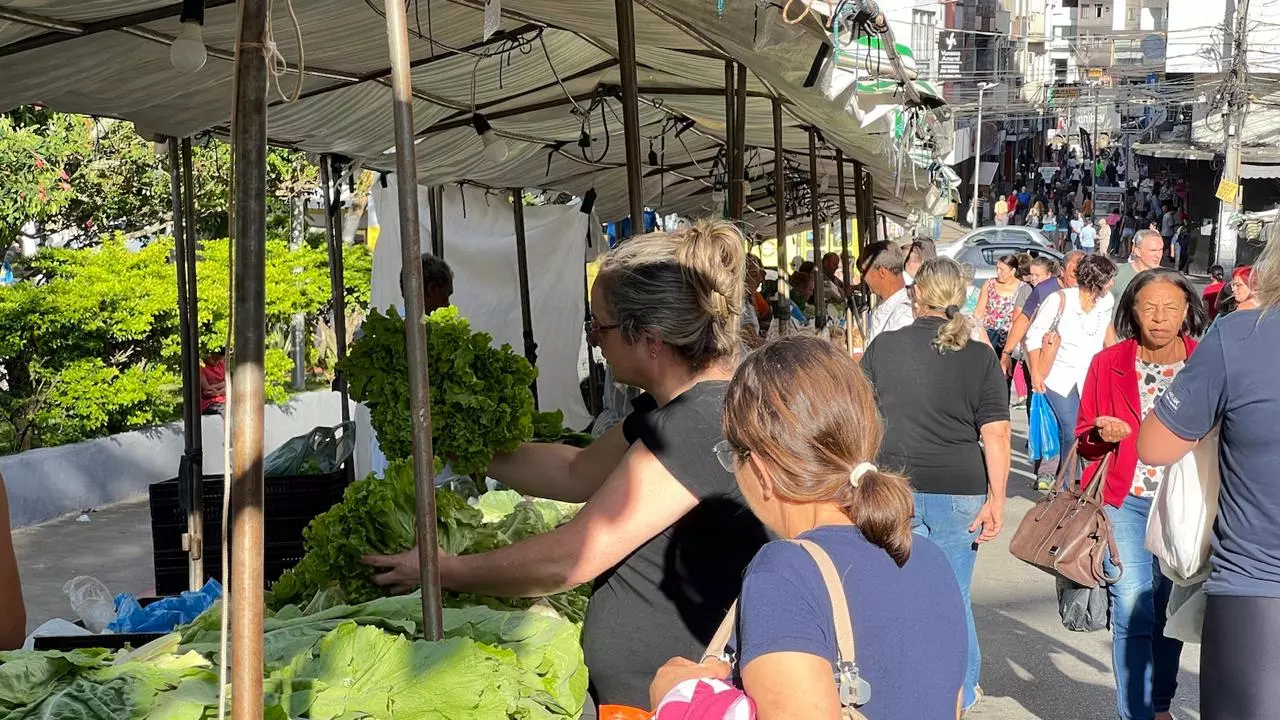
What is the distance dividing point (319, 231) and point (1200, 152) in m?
26.9

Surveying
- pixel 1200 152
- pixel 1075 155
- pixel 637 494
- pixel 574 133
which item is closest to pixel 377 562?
pixel 637 494

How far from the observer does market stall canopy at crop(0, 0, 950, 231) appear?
4781 millimetres

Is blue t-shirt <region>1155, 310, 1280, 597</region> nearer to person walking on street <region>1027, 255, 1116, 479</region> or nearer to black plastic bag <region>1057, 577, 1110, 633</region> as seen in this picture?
black plastic bag <region>1057, 577, 1110, 633</region>

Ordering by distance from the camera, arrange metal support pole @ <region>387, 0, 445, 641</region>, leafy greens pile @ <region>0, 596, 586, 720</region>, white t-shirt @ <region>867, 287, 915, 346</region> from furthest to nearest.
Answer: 1. white t-shirt @ <region>867, 287, 915, 346</region>
2. metal support pole @ <region>387, 0, 445, 641</region>
3. leafy greens pile @ <region>0, 596, 586, 720</region>

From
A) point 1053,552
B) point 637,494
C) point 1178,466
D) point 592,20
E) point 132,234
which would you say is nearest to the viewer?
point 637,494

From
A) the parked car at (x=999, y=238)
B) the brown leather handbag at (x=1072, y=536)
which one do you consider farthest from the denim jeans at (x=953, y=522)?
the parked car at (x=999, y=238)

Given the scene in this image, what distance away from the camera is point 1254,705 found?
314 cm

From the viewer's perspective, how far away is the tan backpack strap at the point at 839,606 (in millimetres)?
1924

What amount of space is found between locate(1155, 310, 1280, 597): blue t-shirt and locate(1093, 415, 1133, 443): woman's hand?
1.72m

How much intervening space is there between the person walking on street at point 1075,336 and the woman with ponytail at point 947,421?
13.1ft

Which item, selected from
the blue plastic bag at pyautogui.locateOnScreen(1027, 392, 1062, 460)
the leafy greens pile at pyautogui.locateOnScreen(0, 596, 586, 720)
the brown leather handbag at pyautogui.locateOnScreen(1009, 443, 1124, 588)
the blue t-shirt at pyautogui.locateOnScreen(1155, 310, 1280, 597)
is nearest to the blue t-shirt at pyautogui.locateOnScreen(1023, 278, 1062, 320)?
the blue plastic bag at pyautogui.locateOnScreen(1027, 392, 1062, 460)

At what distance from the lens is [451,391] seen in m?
3.48

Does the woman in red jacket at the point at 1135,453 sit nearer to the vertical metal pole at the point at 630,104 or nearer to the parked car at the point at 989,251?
the vertical metal pole at the point at 630,104

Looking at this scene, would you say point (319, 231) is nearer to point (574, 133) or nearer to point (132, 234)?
point (132, 234)
